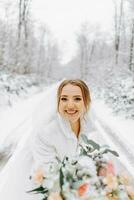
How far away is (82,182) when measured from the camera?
110 inches

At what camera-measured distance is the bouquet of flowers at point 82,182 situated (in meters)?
2.73

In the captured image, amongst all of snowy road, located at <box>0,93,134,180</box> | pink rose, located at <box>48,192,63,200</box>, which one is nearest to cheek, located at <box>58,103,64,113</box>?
pink rose, located at <box>48,192,63,200</box>

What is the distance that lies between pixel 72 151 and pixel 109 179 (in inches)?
26.9

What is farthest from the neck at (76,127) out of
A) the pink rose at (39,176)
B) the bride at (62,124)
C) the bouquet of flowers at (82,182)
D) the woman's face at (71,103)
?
the pink rose at (39,176)

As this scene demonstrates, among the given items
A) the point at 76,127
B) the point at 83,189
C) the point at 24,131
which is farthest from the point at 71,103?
the point at 24,131

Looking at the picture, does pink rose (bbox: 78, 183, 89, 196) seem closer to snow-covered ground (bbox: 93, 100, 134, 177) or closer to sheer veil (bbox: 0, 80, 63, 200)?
sheer veil (bbox: 0, 80, 63, 200)

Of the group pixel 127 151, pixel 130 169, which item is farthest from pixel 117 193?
pixel 127 151

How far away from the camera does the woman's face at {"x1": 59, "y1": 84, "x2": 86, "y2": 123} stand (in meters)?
3.28

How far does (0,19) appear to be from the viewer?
118 ft

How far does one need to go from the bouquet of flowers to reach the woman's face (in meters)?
0.51

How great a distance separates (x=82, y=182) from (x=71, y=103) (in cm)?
68

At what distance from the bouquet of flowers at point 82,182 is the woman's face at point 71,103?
1.69 ft

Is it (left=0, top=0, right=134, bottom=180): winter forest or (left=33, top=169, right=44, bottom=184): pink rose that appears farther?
(left=0, top=0, right=134, bottom=180): winter forest

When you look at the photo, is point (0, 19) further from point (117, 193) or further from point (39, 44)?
point (39, 44)
